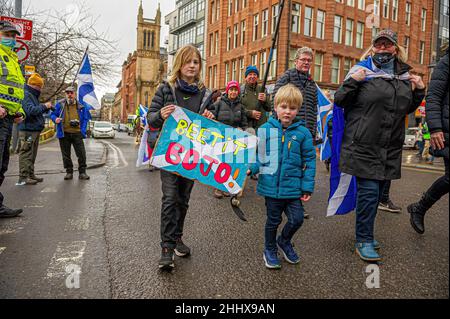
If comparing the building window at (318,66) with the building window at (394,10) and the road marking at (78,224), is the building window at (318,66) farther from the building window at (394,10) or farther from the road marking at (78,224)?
the road marking at (78,224)

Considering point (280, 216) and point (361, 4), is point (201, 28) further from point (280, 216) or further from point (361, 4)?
point (280, 216)

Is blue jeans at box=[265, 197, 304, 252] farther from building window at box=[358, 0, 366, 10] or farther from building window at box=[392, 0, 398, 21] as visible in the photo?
building window at box=[392, 0, 398, 21]

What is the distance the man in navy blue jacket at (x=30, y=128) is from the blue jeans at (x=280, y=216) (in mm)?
5443

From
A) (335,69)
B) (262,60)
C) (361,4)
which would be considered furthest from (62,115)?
(361,4)

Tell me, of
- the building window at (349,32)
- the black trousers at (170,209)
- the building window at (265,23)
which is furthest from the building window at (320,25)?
the black trousers at (170,209)

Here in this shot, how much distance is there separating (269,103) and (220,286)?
4.69 meters

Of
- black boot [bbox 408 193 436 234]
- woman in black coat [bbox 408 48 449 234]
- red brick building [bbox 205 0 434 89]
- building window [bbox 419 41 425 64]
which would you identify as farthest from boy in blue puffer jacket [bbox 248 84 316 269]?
building window [bbox 419 41 425 64]

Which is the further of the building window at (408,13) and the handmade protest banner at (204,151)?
the building window at (408,13)

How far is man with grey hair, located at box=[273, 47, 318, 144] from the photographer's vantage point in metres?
4.70

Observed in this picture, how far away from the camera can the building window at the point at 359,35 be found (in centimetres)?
3588

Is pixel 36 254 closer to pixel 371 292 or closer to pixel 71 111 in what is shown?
pixel 371 292

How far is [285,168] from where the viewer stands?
3146 millimetres

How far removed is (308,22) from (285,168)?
32.7 meters

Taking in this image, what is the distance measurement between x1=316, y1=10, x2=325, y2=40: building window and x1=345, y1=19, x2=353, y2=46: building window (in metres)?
2.81
